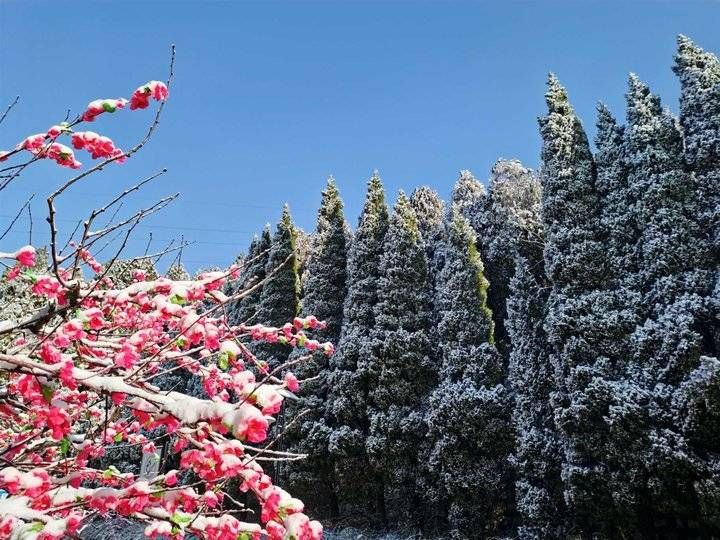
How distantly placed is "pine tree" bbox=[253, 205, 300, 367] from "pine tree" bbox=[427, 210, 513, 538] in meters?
7.09

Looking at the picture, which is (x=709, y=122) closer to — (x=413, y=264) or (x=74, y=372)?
(x=413, y=264)

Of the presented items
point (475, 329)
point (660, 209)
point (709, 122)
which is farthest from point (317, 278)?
point (709, 122)

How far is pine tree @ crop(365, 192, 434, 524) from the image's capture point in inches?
476

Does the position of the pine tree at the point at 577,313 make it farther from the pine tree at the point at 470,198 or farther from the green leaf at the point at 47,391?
the green leaf at the point at 47,391

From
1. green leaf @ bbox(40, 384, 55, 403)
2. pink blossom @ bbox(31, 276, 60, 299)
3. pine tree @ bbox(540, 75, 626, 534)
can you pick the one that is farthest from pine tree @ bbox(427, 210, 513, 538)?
green leaf @ bbox(40, 384, 55, 403)

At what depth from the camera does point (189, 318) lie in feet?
7.28

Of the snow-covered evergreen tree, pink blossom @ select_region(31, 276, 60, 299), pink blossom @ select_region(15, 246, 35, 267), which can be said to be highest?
the snow-covered evergreen tree

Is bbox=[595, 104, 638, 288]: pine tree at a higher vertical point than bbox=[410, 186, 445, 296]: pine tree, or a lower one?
lower

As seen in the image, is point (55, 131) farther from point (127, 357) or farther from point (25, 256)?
point (127, 357)

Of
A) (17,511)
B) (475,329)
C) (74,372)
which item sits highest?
(475,329)

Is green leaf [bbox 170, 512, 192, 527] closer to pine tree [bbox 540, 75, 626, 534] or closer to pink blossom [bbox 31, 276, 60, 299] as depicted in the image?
pink blossom [bbox 31, 276, 60, 299]

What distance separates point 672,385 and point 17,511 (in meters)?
9.07

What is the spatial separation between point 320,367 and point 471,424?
5.71 m

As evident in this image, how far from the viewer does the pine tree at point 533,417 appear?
9344mm
